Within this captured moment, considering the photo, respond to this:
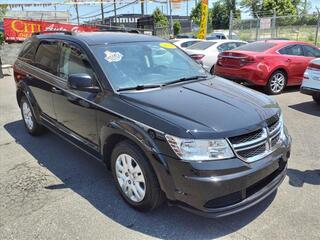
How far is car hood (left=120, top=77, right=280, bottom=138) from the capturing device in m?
3.02

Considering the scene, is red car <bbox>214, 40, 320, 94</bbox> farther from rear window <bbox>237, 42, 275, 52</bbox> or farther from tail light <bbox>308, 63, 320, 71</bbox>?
tail light <bbox>308, 63, 320, 71</bbox>

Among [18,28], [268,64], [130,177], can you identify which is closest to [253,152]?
[130,177]

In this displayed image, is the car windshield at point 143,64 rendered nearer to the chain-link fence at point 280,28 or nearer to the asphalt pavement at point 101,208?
the asphalt pavement at point 101,208

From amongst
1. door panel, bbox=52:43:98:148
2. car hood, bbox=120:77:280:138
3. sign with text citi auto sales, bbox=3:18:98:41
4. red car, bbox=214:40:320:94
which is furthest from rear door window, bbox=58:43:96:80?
sign with text citi auto sales, bbox=3:18:98:41

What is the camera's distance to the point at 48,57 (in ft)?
16.4

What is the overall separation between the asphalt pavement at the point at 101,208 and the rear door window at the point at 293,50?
15.4 ft

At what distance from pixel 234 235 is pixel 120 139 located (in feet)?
4.69

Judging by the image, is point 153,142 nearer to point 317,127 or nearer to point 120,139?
point 120,139

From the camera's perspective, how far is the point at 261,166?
3.10 m

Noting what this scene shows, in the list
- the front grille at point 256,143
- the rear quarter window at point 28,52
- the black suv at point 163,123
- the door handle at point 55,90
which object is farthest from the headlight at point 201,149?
the rear quarter window at point 28,52

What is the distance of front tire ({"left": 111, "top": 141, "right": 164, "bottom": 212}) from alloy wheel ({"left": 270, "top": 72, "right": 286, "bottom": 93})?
649cm

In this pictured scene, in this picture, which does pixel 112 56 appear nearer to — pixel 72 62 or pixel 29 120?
pixel 72 62

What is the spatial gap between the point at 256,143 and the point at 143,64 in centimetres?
170

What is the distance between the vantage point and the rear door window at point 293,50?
9.38m
